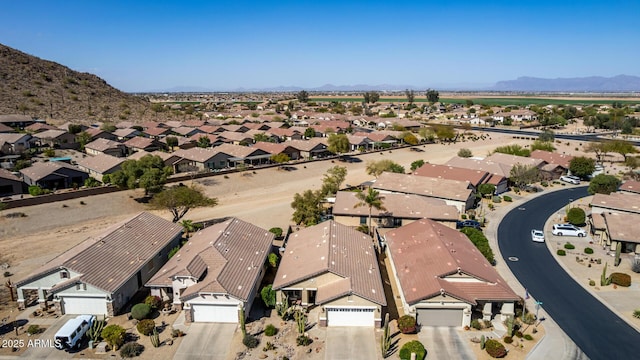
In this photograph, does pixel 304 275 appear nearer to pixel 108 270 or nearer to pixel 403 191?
pixel 108 270

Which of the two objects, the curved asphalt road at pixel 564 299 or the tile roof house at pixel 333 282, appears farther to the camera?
the tile roof house at pixel 333 282

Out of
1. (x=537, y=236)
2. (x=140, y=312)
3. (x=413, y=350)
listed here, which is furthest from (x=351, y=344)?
(x=537, y=236)

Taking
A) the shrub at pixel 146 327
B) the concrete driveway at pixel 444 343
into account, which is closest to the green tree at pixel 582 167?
the concrete driveway at pixel 444 343

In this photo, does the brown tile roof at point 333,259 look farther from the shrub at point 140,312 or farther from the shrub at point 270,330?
the shrub at point 140,312

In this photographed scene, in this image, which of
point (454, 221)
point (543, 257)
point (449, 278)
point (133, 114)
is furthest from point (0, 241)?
point (133, 114)

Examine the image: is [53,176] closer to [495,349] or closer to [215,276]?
[215,276]

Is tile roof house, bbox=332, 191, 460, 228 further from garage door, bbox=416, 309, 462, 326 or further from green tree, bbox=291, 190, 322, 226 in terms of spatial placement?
garage door, bbox=416, 309, 462, 326

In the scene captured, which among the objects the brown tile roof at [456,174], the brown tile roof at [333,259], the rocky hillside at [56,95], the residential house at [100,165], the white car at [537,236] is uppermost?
the rocky hillside at [56,95]
